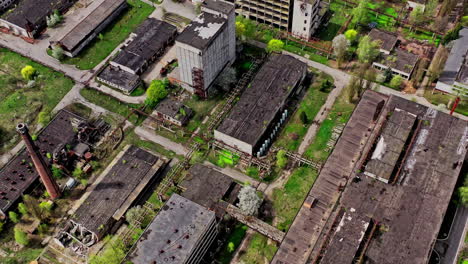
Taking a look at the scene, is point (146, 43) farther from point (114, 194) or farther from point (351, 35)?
point (351, 35)

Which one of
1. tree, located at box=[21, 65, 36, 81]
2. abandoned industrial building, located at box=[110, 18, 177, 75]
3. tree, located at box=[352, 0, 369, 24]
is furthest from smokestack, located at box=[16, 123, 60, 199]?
tree, located at box=[352, 0, 369, 24]

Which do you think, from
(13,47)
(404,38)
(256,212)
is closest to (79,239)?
(256,212)

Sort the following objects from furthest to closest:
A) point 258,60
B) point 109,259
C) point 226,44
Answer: point 258,60 → point 226,44 → point 109,259

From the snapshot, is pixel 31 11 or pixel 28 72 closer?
pixel 28 72

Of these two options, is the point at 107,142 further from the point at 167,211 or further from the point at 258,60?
the point at 258,60

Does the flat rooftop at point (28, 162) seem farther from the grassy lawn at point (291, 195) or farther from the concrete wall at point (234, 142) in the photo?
the grassy lawn at point (291, 195)

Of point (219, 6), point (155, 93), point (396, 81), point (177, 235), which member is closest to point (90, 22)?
point (155, 93)
